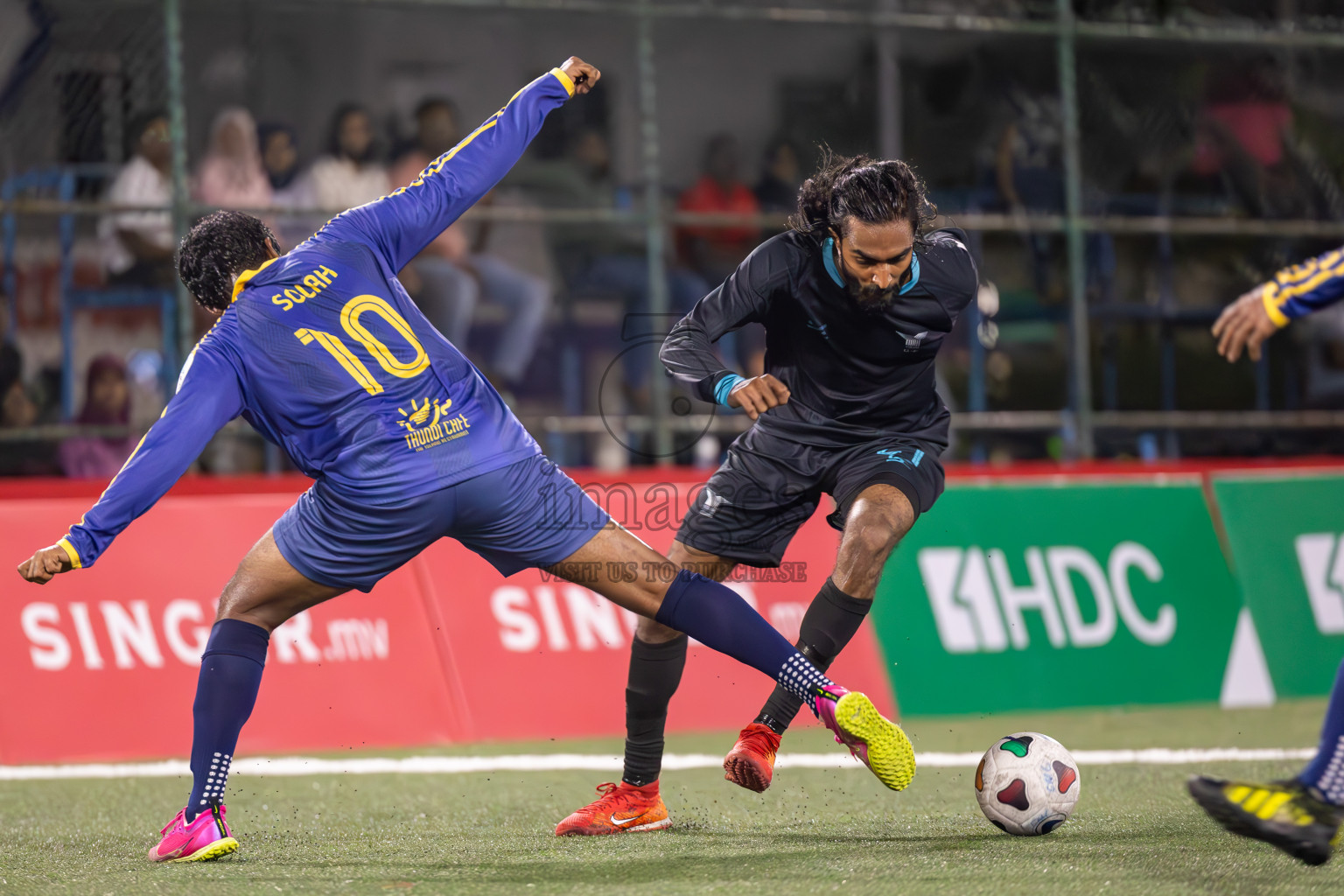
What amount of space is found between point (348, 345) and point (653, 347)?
6.52 metres

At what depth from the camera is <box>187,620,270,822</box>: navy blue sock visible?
4.68 metres

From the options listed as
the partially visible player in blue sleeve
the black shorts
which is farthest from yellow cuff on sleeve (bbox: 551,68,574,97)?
the partially visible player in blue sleeve

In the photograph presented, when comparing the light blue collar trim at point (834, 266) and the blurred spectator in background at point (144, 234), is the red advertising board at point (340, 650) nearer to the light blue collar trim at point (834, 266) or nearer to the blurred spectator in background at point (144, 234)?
the blurred spectator in background at point (144, 234)

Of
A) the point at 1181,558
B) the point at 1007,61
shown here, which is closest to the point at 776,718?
the point at 1181,558

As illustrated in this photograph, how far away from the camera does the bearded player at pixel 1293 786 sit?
3.81 metres

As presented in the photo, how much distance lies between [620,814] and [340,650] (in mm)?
3065

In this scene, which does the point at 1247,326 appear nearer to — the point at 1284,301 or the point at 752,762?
the point at 1284,301

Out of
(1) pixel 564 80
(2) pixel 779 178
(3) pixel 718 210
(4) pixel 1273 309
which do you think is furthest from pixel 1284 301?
(2) pixel 779 178

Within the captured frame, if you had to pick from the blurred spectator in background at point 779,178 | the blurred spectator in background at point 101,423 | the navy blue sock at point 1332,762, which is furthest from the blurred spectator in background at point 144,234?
the navy blue sock at point 1332,762

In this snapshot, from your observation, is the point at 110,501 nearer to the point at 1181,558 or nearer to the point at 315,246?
the point at 315,246

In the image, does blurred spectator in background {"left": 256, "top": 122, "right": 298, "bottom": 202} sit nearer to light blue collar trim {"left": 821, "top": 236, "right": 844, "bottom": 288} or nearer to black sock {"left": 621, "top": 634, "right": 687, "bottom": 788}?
light blue collar trim {"left": 821, "top": 236, "right": 844, "bottom": 288}

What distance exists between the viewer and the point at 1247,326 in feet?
13.6

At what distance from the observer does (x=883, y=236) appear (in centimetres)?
502

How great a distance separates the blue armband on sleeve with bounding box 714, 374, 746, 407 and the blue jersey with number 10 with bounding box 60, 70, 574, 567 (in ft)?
1.97
